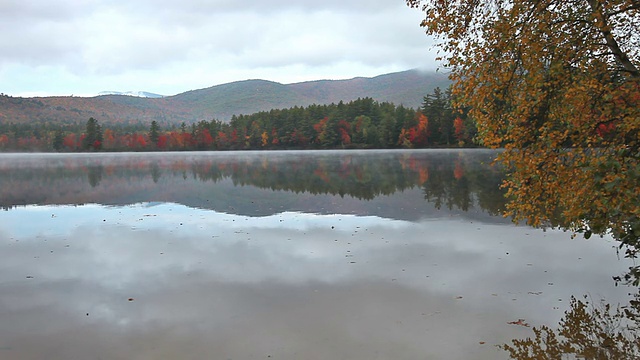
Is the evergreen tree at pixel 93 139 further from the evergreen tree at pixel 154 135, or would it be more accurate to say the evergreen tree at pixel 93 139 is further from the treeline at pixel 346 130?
the evergreen tree at pixel 154 135

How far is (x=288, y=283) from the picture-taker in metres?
12.6

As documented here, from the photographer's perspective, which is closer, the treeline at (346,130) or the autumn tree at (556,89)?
the autumn tree at (556,89)

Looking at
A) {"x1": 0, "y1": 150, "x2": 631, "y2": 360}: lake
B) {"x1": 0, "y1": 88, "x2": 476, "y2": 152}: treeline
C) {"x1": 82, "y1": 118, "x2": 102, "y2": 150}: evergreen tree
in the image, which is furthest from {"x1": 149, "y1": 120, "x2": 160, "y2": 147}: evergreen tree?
{"x1": 0, "y1": 150, "x2": 631, "y2": 360}: lake

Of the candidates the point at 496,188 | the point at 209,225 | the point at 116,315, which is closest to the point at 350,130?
the point at 496,188

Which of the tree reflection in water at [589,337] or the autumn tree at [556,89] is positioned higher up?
the autumn tree at [556,89]

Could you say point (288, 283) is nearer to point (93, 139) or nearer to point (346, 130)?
point (346, 130)

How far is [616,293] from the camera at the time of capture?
11133 millimetres

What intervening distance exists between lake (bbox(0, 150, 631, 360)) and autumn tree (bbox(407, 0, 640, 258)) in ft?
4.42

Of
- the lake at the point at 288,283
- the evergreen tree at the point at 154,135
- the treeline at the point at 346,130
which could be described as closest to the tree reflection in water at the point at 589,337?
the lake at the point at 288,283

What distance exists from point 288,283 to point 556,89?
25.7ft

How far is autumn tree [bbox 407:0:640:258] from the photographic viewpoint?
9.90 m

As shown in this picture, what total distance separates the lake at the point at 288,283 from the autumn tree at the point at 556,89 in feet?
4.42

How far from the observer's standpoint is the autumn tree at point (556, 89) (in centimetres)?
990

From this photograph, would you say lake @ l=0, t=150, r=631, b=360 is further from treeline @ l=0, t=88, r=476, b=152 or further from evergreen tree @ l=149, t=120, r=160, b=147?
evergreen tree @ l=149, t=120, r=160, b=147
